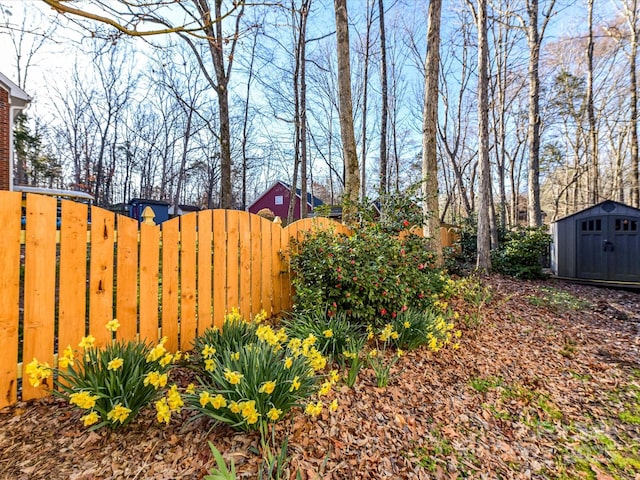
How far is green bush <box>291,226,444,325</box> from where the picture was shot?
301 cm

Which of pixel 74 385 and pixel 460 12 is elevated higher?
pixel 460 12

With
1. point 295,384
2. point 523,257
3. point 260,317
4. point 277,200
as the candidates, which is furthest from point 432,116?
point 277,200

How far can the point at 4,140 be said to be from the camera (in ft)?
28.8

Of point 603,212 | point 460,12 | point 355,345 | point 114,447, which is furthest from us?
point 460,12

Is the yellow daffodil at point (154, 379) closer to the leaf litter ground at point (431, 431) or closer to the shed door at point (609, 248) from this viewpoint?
the leaf litter ground at point (431, 431)

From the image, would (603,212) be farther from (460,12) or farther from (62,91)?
(62,91)

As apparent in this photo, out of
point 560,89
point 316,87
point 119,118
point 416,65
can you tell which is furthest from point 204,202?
point 560,89

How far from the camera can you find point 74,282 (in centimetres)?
203

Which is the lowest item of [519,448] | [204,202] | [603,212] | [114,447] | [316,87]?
[519,448]

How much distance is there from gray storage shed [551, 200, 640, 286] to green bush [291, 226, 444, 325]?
5463 mm

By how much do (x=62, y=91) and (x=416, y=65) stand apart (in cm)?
2085

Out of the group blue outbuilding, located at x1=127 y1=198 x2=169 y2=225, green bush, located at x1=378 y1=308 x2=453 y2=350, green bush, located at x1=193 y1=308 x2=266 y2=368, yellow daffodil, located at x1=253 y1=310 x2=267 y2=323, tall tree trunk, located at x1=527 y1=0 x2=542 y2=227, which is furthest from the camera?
blue outbuilding, located at x1=127 y1=198 x2=169 y2=225

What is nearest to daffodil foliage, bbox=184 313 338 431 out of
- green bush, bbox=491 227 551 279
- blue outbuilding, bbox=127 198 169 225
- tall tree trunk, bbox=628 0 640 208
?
green bush, bbox=491 227 551 279

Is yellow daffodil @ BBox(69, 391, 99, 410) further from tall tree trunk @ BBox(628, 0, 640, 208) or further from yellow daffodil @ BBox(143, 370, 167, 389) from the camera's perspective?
tall tree trunk @ BBox(628, 0, 640, 208)
